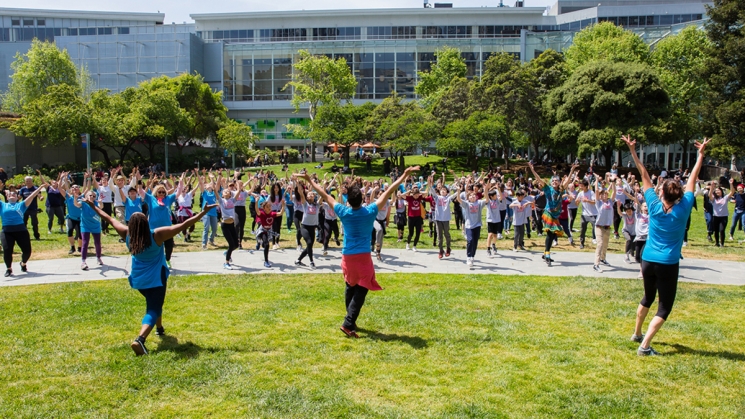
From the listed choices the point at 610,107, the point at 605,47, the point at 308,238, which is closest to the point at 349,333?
the point at 308,238

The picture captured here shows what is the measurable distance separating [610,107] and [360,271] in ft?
119

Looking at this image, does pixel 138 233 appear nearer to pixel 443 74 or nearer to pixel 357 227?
pixel 357 227

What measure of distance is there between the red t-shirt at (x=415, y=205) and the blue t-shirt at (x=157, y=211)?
5.30 meters

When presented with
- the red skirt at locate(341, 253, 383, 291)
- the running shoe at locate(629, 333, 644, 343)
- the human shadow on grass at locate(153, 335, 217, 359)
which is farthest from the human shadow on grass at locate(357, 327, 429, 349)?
the running shoe at locate(629, 333, 644, 343)

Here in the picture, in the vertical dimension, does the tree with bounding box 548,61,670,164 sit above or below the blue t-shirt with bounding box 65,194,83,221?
above

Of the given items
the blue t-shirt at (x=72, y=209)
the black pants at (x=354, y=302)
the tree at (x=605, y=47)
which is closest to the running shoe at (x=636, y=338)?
the black pants at (x=354, y=302)

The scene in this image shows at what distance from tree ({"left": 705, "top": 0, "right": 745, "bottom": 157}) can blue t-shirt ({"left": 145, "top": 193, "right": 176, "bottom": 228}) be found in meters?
33.6

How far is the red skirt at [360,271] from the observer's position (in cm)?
648

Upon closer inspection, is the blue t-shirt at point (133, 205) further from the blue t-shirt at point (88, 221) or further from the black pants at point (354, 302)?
the black pants at point (354, 302)

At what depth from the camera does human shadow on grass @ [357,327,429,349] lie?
6.48 meters

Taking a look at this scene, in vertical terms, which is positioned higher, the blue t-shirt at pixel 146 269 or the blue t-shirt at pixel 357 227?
the blue t-shirt at pixel 357 227

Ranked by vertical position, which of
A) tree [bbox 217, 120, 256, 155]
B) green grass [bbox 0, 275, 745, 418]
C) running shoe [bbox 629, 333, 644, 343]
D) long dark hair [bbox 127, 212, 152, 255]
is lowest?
green grass [bbox 0, 275, 745, 418]

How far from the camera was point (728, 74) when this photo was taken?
33.5 m

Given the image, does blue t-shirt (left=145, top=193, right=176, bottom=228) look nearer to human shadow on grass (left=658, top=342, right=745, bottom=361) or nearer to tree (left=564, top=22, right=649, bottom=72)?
human shadow on grass (left=658, top=342, right=745, bottom=361)
